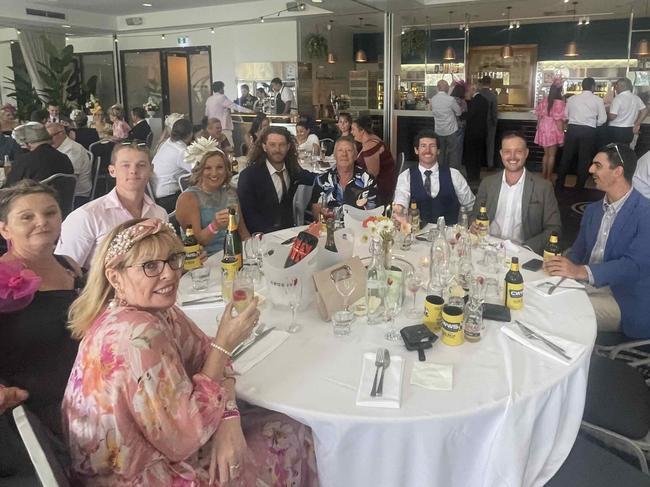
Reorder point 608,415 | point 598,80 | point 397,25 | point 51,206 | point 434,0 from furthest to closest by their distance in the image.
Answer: point 598,80 → point 397,25 → point 434,0 → point 51,206 → point 608,415

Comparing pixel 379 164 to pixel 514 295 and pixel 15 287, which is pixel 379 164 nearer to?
pixel 514 295

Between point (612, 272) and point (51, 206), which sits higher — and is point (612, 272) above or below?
below

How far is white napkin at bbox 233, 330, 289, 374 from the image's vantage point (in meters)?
1.67

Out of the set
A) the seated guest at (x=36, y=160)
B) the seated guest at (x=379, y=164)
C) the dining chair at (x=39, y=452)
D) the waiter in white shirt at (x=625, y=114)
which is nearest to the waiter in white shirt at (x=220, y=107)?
the seated guest at (x=379, y=164)

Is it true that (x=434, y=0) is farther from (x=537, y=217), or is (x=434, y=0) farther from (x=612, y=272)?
(x=612, y=272)

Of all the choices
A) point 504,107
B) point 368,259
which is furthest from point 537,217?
point 504,107

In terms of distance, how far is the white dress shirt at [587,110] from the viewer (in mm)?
7957

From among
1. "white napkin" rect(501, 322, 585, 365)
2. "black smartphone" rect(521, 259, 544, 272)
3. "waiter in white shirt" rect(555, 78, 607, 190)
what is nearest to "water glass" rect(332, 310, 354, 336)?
"white napkin" rect(501, 322, 585, 365)

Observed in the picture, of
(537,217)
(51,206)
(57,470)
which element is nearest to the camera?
(57,470)

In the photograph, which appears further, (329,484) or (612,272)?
(612,272)

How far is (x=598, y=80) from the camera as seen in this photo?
1112 centimetres

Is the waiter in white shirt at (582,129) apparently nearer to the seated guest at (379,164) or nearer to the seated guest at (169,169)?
the seated guest at (379,164)

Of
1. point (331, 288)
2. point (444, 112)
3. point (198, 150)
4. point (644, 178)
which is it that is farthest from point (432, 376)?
point (444, 112)

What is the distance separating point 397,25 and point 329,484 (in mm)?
8091
